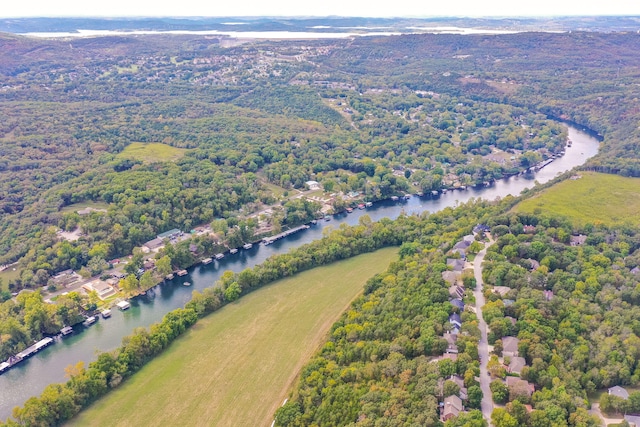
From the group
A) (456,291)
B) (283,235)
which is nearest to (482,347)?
(456,291)

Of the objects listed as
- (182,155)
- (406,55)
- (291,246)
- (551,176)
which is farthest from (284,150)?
(406,55)

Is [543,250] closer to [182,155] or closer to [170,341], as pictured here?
[170,341]

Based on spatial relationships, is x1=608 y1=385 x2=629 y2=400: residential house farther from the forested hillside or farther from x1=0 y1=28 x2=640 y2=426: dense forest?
x1=0 y1=28 x2=640 y2=426: dense forest

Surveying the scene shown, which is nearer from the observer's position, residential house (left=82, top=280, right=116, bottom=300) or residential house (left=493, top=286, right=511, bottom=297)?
residential house (left=493, top=286, right=511, bottom=297)

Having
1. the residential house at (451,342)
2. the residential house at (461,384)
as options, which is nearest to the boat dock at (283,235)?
the residential house at (451,342)

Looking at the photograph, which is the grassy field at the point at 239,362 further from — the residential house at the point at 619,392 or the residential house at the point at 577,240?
the residential house at the point at 577,240

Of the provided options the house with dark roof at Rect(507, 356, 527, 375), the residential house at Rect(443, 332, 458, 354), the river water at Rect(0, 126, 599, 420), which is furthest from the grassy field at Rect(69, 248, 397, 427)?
the house with dark roof at Rect(507, 356, 527, 375)

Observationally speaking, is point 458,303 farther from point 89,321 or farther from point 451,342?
point 89,321
